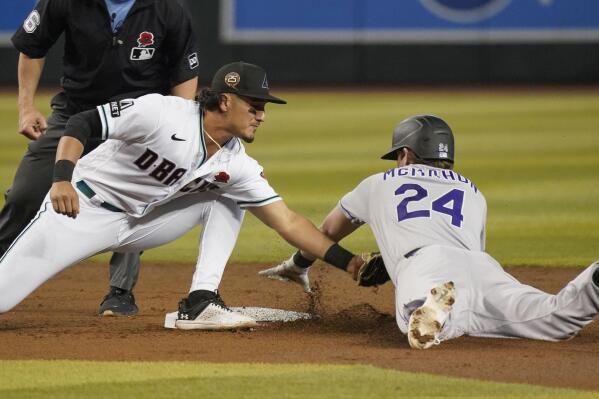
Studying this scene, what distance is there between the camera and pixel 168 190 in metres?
5.62

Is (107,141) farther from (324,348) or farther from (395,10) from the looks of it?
(395,10)

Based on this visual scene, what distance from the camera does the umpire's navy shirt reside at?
20.3ft

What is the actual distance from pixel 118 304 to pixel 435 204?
73.3 inches

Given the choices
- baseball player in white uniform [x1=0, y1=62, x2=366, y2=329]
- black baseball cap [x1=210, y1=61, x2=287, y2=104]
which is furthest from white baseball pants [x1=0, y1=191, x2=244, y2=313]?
black baseball cap [x1=210, y1=61, x2=287, y2=104]

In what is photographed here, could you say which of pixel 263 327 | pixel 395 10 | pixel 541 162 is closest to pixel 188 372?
pixel 263 327

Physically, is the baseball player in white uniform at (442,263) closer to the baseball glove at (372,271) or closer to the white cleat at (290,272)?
the baseball glove at (372,271)

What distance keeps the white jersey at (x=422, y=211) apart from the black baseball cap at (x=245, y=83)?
2.15ft

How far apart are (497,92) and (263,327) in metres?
16.6

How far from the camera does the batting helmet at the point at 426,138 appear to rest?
5652 mm

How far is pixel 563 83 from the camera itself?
22219 mm

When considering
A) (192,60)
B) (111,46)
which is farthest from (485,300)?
(111,46)

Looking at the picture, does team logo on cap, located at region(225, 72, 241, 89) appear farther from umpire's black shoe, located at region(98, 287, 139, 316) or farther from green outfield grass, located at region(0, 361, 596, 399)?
umpire's black shoe, located at region(98, 287, 139, 316)

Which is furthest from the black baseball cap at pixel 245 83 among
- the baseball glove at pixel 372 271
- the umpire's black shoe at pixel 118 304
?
the umpire's black shoe at pixel 118 304

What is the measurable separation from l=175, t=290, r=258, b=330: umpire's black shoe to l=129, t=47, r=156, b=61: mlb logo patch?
1.32 metres
